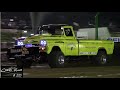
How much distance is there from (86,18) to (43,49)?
6.58 feet

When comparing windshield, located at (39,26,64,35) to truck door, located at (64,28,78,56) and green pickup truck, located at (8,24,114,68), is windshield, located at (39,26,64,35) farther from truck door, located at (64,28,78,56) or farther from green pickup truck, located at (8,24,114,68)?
truck door, located at (64,28,78,56)

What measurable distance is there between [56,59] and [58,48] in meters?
0.42

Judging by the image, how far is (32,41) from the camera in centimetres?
1250

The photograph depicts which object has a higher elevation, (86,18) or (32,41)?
(86,18)

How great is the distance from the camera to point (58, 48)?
42.2 feet

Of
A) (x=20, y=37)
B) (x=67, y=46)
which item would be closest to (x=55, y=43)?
(x=67, y=46)

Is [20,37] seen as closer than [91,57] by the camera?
Yes

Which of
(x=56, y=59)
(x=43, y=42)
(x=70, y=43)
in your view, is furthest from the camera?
(x=70, y=43)

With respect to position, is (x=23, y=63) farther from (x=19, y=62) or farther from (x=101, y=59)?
(x=101, y=59)

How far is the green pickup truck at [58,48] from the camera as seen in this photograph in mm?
12508

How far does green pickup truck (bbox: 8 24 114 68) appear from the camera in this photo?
12.5m

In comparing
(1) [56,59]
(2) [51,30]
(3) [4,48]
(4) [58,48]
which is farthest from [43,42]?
(3) [4,48]
